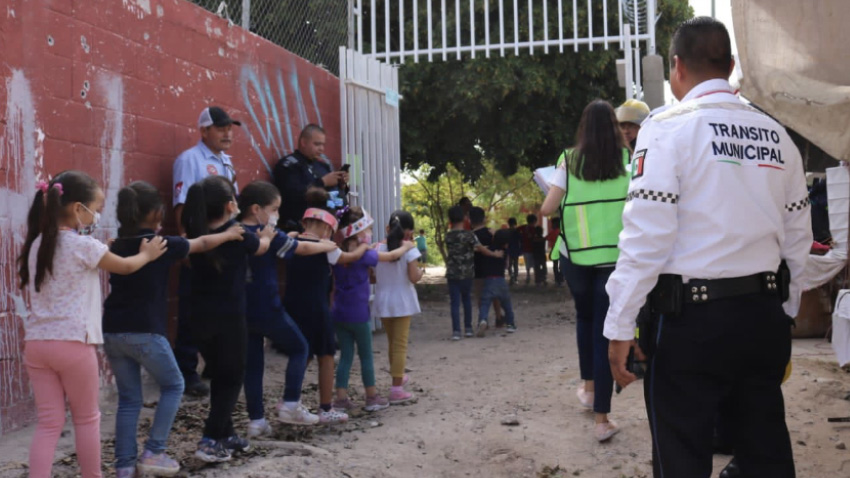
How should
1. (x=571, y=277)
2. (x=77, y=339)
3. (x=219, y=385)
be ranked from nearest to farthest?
(x=77, y=339) → (x=219, y=385) → (x=571, y=277)

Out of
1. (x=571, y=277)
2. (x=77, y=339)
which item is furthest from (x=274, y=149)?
(x=77, y=339)

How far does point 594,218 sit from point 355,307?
1750 mm

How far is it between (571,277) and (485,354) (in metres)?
3.47

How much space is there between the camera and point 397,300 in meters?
6.28

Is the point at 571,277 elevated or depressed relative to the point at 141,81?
depressed

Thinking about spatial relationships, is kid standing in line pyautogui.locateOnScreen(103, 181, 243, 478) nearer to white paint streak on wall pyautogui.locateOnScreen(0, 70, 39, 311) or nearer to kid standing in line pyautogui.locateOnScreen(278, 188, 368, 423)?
white paint streak on wall pyautogui.locateOnScreen(0, 70, 39, 311)

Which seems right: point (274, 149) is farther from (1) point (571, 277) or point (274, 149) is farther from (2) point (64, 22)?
(1) point (571, 277)

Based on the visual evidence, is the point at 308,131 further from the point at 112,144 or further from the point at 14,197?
the point at 14,197

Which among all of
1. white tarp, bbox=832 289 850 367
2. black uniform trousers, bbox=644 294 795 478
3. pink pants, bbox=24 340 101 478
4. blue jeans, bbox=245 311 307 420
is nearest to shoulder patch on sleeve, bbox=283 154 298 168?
blue jeans, bbox=245 311 307 420

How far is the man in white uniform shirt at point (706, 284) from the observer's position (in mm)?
2838

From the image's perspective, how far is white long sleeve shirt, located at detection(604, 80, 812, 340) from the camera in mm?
2867

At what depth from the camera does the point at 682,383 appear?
285cm

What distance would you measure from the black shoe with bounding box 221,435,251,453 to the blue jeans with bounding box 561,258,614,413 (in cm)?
192

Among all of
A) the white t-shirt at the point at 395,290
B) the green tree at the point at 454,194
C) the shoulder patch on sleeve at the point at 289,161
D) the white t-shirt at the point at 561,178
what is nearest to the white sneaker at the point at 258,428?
the white t-shirt at the point at 395,290
